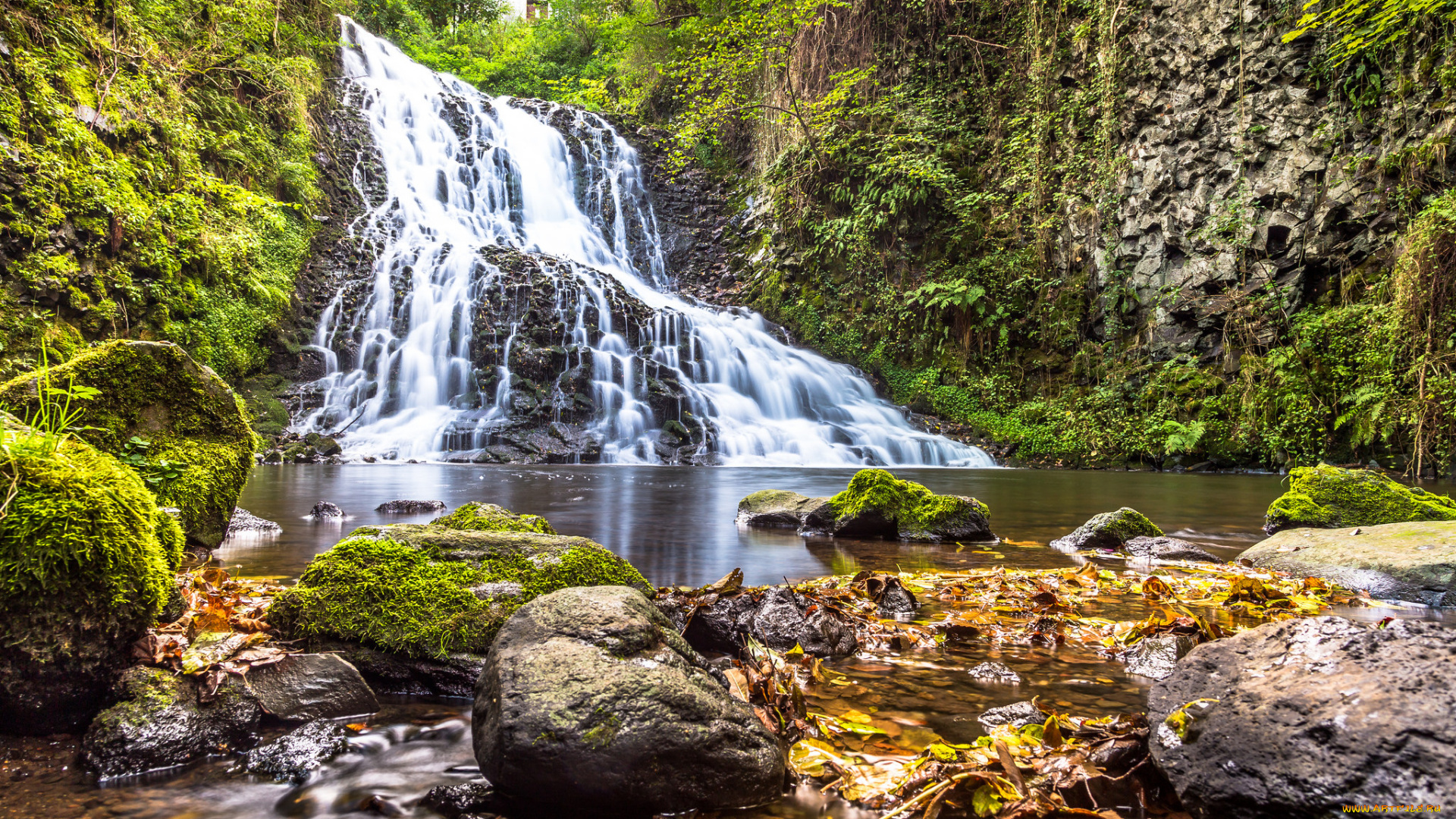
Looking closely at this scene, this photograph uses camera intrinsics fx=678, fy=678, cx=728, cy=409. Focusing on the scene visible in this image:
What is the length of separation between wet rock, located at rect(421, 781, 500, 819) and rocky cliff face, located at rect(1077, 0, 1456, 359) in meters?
14.8

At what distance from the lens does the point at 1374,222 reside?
11055 millimetres

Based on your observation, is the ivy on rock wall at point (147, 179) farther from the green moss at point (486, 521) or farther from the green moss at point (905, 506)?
the green moss at point (905, 506)

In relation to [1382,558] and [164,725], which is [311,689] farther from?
[1382,558]

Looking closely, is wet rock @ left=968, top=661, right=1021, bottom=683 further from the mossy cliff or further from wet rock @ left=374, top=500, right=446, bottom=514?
wet rock @ left=374, top=500, right=446, bottom=514

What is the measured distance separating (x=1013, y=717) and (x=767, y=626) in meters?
1.05

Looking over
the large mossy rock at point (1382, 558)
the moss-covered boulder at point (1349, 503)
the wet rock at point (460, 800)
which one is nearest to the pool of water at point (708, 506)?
the moss-covered boulder at point (1349, 503)

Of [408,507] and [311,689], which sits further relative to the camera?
[408,507]

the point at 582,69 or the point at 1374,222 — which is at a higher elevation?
the point at 582,69

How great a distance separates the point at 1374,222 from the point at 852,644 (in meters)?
13.6

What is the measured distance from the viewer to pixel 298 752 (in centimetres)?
194

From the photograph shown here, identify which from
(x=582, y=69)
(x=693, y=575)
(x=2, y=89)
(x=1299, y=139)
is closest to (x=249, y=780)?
(x=693, y=575)

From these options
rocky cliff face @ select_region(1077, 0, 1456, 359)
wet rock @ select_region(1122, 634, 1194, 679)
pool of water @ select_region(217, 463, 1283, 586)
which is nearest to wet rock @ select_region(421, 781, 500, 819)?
wet rock @ select_region(1122, 634, 1194, 679)

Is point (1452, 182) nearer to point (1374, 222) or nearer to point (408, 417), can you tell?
point (1374, 222)

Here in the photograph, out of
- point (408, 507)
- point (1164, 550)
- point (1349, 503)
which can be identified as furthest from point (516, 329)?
point (1349, 503)
